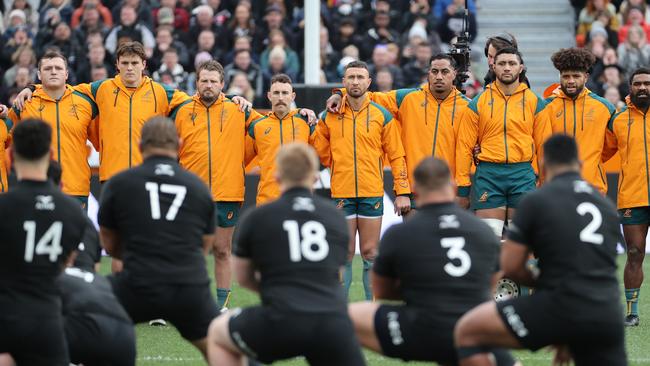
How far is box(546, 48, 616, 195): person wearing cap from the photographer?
11289 millimetres

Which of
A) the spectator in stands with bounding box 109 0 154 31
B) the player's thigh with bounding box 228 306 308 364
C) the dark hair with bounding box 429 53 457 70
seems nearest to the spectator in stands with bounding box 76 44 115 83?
the spectator in stands with bounding box 109 0 154 31

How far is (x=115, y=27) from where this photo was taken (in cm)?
1994

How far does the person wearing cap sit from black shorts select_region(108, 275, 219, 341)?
4846 millimetres

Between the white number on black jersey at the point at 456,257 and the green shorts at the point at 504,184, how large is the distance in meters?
4.53

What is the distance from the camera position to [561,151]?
699 cm

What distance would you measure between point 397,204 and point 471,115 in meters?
1.05

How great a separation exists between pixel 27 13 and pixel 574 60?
12698 mm

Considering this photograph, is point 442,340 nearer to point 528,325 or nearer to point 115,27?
point 528,325

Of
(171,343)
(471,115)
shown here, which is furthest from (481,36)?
(171,343)

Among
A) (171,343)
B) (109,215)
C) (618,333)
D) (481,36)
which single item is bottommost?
(171,343)

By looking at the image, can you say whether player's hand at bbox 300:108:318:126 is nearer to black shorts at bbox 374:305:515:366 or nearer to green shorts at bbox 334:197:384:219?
green shorts at bbox 334:197:384:219

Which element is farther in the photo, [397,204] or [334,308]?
[397,204]

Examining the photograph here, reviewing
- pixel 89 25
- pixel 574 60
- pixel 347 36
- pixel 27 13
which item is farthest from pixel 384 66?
pixel 574 60

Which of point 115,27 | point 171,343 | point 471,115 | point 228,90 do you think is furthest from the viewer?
point 115,27
